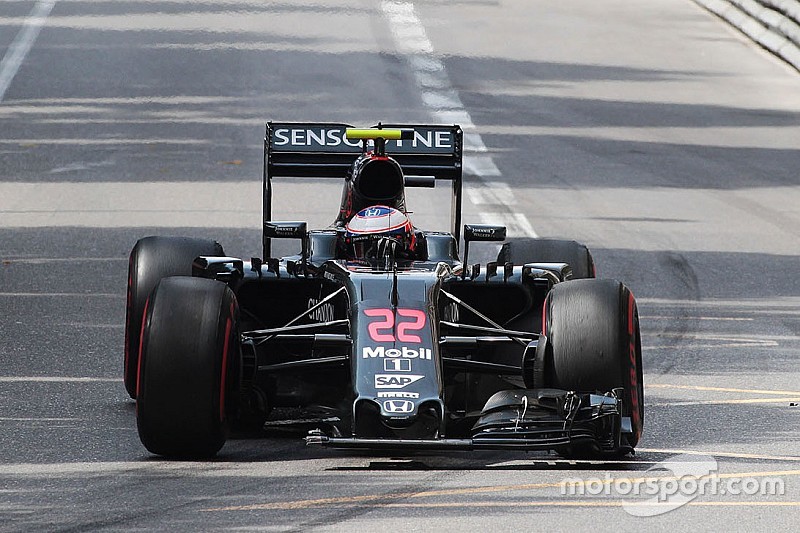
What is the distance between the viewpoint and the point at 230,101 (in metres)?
22.4

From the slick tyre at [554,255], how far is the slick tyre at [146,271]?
1.81 meters

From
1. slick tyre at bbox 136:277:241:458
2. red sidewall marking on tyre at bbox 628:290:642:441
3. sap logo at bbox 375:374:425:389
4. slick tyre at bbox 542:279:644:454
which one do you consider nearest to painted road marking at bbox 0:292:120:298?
slick tyre at bbox 136:277:241:458

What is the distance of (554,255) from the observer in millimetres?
9641

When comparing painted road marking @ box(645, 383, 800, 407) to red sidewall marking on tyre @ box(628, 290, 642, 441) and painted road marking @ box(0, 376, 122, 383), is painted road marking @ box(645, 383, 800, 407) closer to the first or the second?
red sidewall marking on tyre @ box(628, 290, 642, 441)

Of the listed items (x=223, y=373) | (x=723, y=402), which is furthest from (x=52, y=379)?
(x=723, y=402)

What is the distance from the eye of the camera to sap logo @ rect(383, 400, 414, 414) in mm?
7266

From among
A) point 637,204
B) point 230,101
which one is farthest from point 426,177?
point 230,101

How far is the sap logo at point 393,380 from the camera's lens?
7.39 m

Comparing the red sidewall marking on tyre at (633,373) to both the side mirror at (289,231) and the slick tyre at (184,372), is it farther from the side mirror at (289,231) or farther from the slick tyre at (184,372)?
the side mirror at (289,231)

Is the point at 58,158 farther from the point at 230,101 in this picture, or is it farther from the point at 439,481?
the point at 439,481

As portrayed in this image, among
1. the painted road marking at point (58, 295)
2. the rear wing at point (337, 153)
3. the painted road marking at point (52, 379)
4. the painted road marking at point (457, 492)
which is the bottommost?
the painted road marking at point (457, 492)

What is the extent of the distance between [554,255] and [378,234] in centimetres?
128

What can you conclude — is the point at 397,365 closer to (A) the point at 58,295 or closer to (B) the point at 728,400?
(B) the point at 728,400

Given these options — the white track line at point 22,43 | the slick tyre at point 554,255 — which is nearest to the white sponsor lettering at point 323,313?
the slick tyre at point 554,255
